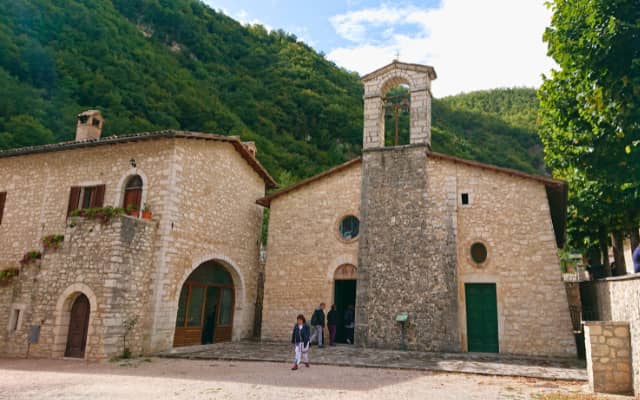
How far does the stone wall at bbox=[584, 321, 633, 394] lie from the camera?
6805mm

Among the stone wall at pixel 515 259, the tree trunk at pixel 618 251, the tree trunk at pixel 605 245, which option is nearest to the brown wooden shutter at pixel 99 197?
the stone wall at pixel 515 259

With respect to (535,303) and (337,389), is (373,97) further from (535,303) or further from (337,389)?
(337,389)

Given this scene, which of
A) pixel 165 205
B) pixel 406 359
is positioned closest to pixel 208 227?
pixel 165 205

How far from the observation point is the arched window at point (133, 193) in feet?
41.5

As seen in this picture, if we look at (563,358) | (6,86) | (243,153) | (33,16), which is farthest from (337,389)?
(33,16)

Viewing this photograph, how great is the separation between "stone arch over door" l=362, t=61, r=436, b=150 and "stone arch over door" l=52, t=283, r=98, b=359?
9.02 metres

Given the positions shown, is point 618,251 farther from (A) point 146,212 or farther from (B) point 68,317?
(B) point 68,317

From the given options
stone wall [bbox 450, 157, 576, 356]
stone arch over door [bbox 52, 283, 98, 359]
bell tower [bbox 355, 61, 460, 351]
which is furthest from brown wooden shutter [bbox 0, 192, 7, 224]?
stone wall [bbox 450, 157, 576, 356]

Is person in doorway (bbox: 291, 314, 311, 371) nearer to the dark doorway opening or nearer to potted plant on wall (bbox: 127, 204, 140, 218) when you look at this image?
the dark doorway opening

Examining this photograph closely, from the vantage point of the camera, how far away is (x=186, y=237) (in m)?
12.6

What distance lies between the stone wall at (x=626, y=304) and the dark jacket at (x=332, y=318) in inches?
277

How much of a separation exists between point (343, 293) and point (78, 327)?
8.06 m

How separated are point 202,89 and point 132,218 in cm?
3410

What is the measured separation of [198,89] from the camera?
137ft
